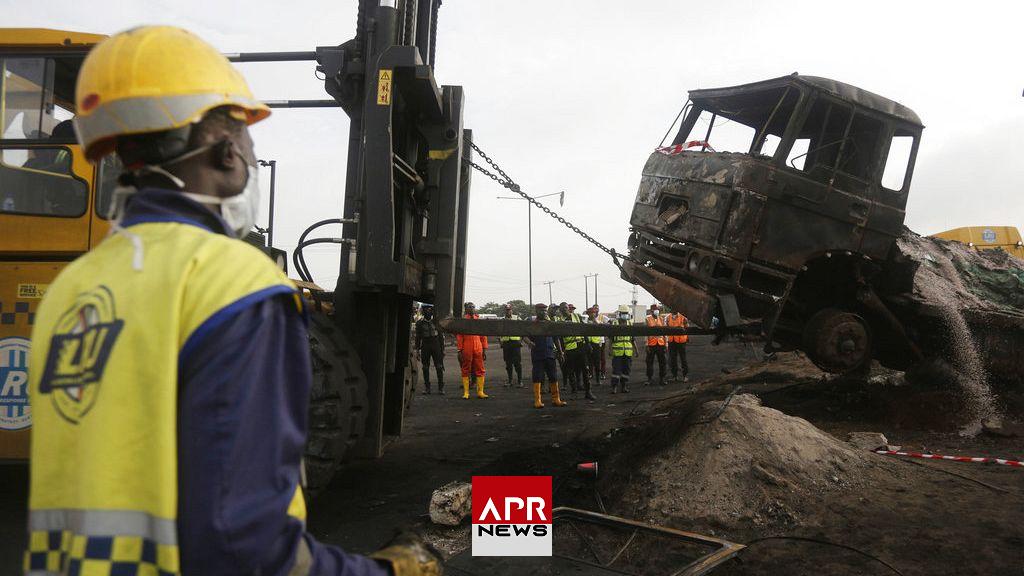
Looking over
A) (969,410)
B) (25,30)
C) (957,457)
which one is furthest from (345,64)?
(969,410)

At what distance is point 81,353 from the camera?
1019 millimetres

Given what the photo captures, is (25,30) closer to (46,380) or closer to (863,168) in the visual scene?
(46,380)

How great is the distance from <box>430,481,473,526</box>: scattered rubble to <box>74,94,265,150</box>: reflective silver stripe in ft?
12.8

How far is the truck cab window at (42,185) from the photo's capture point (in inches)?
175

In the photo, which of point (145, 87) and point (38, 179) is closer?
point (145, 87)

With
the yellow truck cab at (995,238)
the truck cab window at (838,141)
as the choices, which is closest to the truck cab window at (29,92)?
the truck cab window at (838,141)

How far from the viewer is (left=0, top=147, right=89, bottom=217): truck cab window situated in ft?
14.6

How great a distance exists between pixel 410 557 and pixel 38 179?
4671 millimetres

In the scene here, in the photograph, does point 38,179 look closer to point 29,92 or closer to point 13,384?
point 29,92

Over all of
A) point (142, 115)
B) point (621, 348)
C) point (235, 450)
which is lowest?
point (621, 348)

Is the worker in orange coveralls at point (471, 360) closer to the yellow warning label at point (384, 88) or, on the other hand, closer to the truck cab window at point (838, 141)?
the truck cab window at point (838, 141)

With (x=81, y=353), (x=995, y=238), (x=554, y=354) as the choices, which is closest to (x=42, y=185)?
(x=81, y=353)

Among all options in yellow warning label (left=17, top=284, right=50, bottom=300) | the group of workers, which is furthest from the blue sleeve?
the group of workers

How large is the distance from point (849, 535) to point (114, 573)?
4385 millimetres
